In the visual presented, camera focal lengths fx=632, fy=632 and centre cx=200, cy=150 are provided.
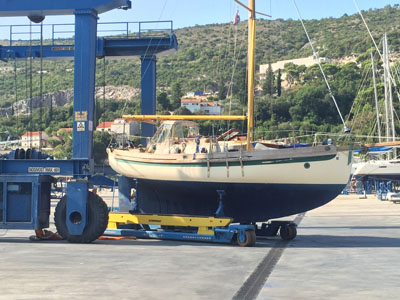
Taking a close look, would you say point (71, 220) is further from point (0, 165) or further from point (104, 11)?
point (104, 11)

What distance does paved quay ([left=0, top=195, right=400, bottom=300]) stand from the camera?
32.4 feet

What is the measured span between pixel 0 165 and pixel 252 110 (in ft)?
27.2

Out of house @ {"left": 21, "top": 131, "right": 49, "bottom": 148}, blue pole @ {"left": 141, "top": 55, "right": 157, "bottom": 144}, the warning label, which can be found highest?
blue pole @ {"left": 141, "top": 55, "right": 157, "bottom": 144}

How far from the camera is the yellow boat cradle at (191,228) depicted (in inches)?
677

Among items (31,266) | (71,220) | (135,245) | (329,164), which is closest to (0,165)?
(71,220)

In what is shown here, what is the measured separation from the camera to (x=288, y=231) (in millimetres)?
18828

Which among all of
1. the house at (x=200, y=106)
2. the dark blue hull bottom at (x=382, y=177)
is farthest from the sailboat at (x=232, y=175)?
the house at (x=200, y=106)

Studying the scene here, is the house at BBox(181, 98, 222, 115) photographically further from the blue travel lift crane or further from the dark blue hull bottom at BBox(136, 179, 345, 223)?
the blue travel lift crane

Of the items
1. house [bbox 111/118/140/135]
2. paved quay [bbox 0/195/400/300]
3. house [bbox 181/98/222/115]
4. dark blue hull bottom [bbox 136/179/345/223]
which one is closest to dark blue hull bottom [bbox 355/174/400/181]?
house [bbox 111/118/140/135]

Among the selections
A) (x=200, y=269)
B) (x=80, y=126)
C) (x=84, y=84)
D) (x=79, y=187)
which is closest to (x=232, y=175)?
(x=79, y=187)

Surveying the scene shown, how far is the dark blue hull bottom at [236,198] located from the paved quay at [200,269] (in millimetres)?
986

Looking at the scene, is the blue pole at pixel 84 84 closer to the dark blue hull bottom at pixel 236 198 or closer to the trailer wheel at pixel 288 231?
the dark blue hull bottom at pixel 236 198

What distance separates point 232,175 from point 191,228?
7.27 ft

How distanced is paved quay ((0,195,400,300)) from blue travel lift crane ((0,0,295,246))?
0.45m
